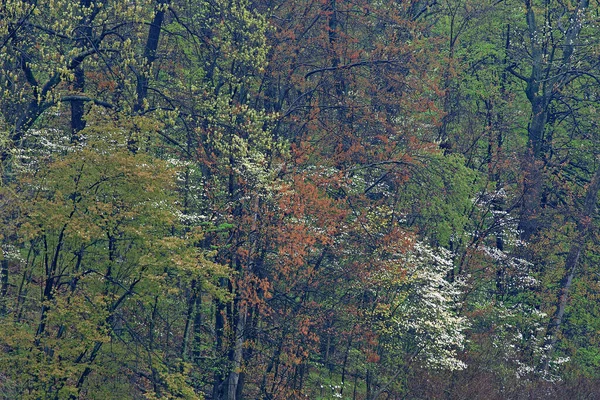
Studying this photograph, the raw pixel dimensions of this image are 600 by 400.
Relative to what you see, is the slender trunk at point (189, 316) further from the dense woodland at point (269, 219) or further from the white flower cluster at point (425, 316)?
the white flower cluster at point (425, 316)

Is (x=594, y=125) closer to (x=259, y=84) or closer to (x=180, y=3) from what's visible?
(x=259, y=84)

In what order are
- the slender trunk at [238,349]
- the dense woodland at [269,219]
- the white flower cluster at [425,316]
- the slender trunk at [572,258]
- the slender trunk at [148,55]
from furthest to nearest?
the slender trunk at [572,258]
the white flower cluster at [425,316]
the slender trunk at [148,55]
the slender trunk at [238,349]
the dense woodland at [269,219]

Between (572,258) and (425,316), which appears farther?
(572,258)

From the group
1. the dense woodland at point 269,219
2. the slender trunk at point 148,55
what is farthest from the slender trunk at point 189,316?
the slender trunk at point 148,55

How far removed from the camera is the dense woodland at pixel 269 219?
48.2ft

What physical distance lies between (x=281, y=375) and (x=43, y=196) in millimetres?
6418

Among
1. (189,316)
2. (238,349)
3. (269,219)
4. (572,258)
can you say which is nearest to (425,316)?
(269,219)

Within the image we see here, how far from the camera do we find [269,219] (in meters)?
17.0

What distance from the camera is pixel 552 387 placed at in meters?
21.0

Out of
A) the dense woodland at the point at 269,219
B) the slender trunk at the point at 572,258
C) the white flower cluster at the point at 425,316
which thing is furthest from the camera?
the slender trunk at the point at 572,258

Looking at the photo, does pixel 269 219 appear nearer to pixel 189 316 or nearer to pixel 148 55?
pixel 189 316

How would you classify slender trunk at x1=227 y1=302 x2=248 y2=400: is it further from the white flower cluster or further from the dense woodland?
the white flower cluster

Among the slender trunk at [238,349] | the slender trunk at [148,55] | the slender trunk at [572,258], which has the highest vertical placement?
the slender trunk at [148,55]

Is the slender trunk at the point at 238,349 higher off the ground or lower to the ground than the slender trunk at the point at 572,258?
lower
